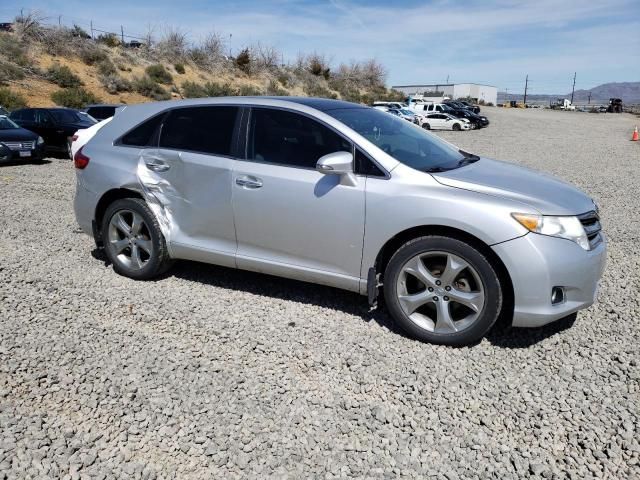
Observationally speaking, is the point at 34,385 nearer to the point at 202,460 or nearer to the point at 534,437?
the point at 202,460

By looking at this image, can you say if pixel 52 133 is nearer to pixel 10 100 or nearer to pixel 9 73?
pixel 10 100

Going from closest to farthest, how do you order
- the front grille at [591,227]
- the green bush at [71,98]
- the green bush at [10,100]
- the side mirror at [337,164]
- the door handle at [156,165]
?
the front grille at [591,227], the side mirror at [337,164], the door handle at [156,165], the green bush at [10,100], the green bush at [71,98]

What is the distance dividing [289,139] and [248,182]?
475 millimetres

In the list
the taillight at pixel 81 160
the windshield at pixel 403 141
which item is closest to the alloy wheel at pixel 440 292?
the windshield at pixel 403 141

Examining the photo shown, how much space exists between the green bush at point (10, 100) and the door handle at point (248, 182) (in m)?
27.7

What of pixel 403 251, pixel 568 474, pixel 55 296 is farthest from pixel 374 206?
pixel 55 296

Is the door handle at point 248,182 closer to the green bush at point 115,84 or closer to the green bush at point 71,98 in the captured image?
the green bush at point 71,98

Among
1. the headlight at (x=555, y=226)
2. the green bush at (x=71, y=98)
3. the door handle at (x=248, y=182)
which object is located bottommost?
the headlight at (x=555, y=226)

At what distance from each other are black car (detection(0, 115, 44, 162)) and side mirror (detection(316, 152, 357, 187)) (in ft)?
38.5

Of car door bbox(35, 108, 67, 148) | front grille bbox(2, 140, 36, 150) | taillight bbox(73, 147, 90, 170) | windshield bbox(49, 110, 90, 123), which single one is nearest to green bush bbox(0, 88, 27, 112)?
windshield bbox(49, 110, 90, 123)

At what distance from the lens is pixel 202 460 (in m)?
2.71

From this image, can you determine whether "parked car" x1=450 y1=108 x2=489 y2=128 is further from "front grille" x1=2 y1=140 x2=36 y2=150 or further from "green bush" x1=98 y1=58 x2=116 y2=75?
"front grille" x1=2 y1=140 x2=36 y2=150

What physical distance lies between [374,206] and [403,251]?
0.38m

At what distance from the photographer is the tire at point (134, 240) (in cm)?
488
